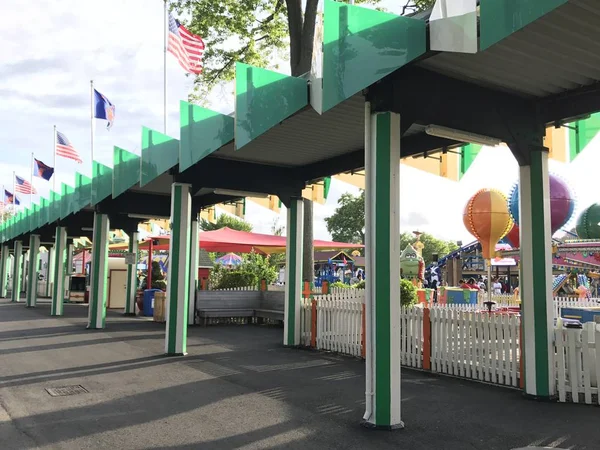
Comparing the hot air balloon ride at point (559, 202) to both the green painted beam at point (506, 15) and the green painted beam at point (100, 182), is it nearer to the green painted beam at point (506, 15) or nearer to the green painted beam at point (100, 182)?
the green painted beam at point (506, 15)

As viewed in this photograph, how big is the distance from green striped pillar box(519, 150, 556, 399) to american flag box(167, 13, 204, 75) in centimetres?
847

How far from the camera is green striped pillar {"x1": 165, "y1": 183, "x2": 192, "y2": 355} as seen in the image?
10.8 metres

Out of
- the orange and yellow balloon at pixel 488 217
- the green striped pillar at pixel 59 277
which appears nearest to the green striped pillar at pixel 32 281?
the green striped pillar at pixel 59 277

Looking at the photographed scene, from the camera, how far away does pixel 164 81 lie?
14.6 meters

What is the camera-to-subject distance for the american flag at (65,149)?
22.6 m

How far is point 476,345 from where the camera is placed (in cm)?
828

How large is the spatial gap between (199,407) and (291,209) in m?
6.24

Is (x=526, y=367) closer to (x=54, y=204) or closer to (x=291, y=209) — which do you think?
(x=291, y=209)

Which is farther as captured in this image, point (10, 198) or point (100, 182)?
point (10, 198)

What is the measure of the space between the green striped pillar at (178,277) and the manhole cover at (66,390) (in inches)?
122

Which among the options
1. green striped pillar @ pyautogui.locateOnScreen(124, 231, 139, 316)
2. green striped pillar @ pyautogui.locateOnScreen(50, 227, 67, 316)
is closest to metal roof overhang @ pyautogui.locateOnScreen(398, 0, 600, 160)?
green striped pillar @ pyautogui.locateOnScreen(124, 231, 139, 316)

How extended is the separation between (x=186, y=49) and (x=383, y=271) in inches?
369

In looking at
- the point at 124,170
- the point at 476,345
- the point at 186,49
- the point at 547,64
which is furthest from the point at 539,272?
the point at 186,49

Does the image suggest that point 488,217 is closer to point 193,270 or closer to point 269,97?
point 269,97
